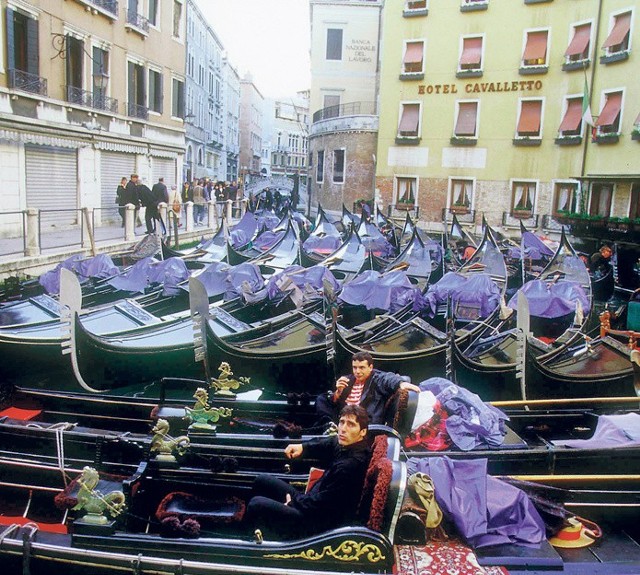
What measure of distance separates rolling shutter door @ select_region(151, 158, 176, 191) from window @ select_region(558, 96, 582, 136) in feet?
30.0

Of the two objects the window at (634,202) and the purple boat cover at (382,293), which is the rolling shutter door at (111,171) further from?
the window at (634,202)

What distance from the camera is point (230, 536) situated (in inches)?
106

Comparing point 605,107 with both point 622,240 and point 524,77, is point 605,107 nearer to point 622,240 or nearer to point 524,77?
point 524,77

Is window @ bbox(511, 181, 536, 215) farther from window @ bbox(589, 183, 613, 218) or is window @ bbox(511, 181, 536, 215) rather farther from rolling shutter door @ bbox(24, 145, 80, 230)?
rolling shutter door @ bbox(24, 145, 80, 230)

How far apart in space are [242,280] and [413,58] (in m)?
12.5

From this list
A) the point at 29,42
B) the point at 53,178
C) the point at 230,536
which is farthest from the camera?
the point at 53,178

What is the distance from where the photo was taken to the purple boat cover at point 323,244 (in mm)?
10523

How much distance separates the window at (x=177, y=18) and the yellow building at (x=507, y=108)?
5391 millimetres

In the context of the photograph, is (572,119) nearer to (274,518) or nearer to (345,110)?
(345,110)

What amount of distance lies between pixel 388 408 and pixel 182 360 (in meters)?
2.23

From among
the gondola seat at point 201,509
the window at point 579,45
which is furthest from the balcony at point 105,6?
the gondola seat at point 201,509

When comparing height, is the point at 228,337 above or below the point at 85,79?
below

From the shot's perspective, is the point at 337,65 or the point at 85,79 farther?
the point at 337,65

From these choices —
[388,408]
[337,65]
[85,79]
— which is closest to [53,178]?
[85,79]
